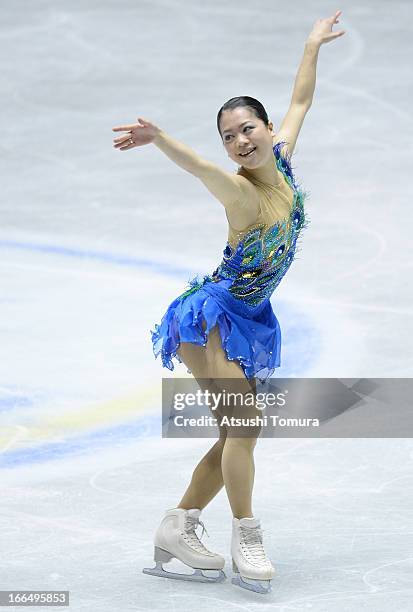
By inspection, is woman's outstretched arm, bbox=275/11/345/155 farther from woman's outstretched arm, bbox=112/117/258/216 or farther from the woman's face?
woman's outstretched arm, bbox=112/117/258/216

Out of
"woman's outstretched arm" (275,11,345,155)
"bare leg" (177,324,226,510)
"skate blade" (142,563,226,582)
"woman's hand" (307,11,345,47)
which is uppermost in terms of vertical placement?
"woman's hand" (307,11,345,47)

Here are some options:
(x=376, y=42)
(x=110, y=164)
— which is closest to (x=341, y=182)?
(x=110, y=164)

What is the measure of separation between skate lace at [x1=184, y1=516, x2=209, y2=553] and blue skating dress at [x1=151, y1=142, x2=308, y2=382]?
0.49m

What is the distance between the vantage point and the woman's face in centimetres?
375

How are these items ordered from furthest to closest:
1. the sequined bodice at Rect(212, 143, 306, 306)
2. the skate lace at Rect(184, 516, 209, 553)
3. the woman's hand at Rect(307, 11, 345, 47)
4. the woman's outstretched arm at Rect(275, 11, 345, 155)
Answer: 1. the woman's hand at Rect(307, 11, 345, 47)
2. the woman's outstretched arm at Rect(275, 11, 345, 155)
3. the skate lace at Rect(184, 516, 209, 553)
4. the sequined bodice at Rect(212, 143, 306, 306)

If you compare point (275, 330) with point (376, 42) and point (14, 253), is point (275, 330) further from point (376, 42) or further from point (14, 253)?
point (376, 42)

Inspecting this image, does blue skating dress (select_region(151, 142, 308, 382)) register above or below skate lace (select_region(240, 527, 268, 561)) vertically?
above

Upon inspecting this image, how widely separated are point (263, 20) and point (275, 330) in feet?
26.8

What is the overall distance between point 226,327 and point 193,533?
66 cm

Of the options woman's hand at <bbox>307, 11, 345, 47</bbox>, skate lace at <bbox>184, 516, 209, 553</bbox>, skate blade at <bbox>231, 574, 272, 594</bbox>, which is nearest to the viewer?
skate blade at <bbox>231, 574, 272, 594</bbox>

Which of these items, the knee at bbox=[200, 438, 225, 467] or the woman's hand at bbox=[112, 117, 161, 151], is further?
the knee at bbox=[200, 438, 225, 467]

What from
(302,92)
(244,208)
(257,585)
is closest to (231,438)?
(257,585)

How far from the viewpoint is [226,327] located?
3795 mm

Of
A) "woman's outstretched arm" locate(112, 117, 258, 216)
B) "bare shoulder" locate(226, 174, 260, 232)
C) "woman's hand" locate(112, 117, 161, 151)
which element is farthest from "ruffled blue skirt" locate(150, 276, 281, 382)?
"woman's hand" locate(112, 117, 161, 151)
